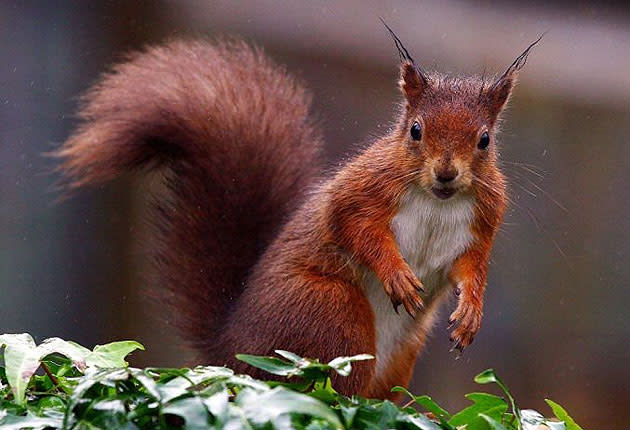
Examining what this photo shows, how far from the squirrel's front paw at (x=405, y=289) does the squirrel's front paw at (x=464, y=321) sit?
56 millimetres

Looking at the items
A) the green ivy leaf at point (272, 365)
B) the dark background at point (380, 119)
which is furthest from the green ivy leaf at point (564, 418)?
the dark background at point (380, 119)

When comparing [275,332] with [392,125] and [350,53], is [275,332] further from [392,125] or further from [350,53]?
[350,53]

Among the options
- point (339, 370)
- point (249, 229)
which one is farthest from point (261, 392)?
point (249, 229)

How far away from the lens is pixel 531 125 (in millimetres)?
2967

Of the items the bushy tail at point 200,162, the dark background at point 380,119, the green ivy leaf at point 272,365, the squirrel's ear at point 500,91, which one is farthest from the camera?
the dark background at point 380,119

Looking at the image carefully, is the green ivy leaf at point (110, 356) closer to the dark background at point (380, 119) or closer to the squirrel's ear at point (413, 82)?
the squirrel's ear at point (413, 82)

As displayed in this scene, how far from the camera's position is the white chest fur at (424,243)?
151 cm

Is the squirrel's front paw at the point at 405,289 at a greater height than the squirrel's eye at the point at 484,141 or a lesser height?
lesser

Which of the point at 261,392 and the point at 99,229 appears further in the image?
the point at 99,229

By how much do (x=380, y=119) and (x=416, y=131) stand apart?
0.97m

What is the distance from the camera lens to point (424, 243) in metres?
1.53

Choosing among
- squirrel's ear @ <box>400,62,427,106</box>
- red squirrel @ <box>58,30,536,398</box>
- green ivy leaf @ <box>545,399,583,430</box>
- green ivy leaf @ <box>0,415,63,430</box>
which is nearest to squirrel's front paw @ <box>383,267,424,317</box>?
→ red squirrel @ <box>58,30,536,398</box>

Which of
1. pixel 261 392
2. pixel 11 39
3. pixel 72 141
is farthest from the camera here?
pixel 11 39

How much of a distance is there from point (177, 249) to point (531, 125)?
1.45 meters
